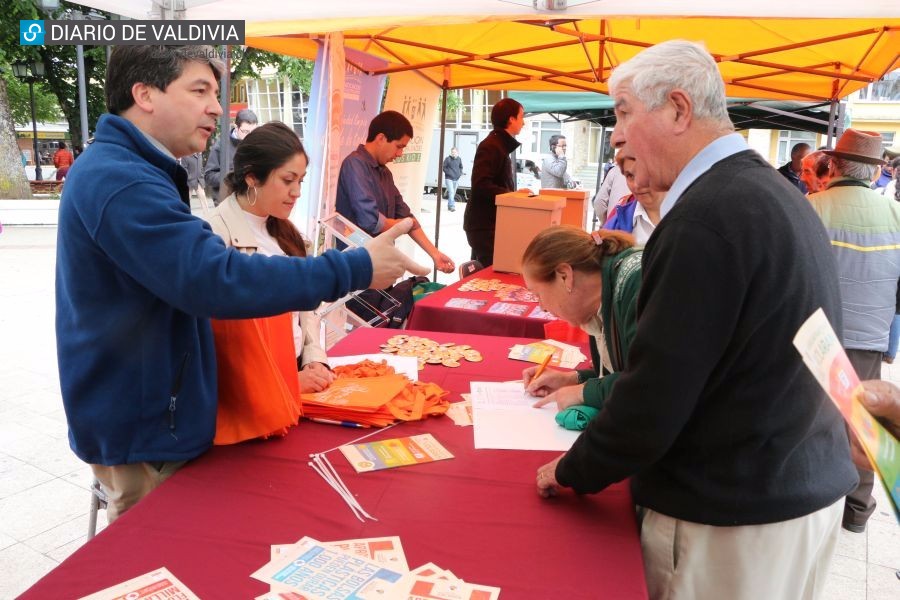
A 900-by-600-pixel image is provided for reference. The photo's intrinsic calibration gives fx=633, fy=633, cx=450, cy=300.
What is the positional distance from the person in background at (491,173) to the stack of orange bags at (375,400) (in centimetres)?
319

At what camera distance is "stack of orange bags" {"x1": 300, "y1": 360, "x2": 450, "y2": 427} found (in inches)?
69.0

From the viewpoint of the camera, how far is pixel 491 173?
5148mm

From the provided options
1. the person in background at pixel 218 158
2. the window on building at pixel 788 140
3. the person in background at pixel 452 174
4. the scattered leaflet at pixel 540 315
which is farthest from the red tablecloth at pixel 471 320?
the window on building at pixel 788 140

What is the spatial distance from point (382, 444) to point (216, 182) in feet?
16.4

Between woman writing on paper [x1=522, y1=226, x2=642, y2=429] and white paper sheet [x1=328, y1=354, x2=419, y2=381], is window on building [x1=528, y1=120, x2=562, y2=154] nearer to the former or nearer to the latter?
white paper sheet [x1=328, y1=354, x2=419, y2=381]

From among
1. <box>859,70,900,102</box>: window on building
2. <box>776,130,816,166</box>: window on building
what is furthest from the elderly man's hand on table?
<box>859,70,900,102</box>: window on building

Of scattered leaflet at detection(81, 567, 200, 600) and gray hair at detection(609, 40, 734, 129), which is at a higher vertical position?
gray hair at detection(609, 40, 734, 129)

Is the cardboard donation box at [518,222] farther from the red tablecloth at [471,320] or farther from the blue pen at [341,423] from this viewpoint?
the blue pen at [341,423]

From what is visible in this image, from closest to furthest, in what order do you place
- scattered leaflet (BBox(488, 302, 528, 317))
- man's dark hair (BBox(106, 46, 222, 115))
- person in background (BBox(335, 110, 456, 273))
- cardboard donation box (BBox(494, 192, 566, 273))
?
man's dark hair (BBox(106, 46, 222, 115)) < scattered leaflet (BBox(488, 302, 528, 317)) < cardboard donation box (BBox(494, 192, 566, 273)) < person in background (BBox(335, 110, 456, 273))

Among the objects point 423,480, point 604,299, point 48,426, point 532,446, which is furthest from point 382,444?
point 48,426

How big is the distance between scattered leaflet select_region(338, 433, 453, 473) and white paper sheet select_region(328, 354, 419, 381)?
485mm

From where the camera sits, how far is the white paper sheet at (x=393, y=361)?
7.16 feet

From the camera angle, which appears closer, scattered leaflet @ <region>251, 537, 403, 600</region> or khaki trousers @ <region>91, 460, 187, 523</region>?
scattered leaflet @ <region>251, 537, 403, 600</region>

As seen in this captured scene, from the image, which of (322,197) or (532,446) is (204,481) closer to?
(532,446)
